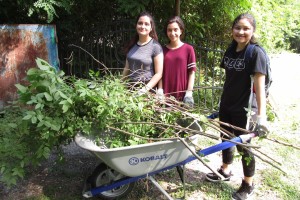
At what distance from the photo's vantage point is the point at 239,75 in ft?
8.04

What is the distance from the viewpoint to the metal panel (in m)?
3.94

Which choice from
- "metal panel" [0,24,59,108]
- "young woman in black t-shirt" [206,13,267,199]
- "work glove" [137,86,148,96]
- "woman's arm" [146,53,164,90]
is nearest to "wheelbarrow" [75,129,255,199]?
"young woman in black t-shirt" [206,13,267,199]

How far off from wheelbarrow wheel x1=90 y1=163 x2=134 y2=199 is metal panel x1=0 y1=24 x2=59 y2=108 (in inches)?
82.0

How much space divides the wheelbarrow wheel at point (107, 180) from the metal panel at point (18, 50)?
2.08m

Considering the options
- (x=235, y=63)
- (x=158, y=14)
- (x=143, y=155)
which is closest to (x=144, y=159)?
(x=143, y=155)

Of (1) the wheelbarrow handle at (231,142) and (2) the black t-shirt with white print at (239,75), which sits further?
(2) the black t-shirt with white print at (239,75)

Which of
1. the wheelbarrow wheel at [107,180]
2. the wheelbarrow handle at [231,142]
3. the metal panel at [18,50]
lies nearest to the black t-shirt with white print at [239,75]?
the wheelbarrow handle at [231,142]

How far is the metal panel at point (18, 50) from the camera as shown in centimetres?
394

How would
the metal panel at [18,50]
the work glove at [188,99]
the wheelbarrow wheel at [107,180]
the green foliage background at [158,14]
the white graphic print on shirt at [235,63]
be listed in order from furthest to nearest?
the green foliage background at [158,14] < the metal panel at [18,50] < the work glove at [188,99] < the wheelbarrow wheel at [107,180] < the white graphic print on shirt at [235,63]

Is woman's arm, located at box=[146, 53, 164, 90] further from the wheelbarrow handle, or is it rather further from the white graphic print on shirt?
the wheelbarrow handle

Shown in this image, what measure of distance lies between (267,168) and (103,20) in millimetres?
3682

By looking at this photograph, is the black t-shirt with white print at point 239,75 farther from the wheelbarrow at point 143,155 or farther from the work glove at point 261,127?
the wheelbarrow at point 143,155

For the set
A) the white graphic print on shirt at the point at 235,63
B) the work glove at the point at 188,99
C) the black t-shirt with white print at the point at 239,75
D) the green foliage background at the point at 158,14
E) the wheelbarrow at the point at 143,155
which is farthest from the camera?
the green foliage background at the point at 158,14

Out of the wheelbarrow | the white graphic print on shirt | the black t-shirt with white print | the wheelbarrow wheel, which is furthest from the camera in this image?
the wheelbarrow wheel
